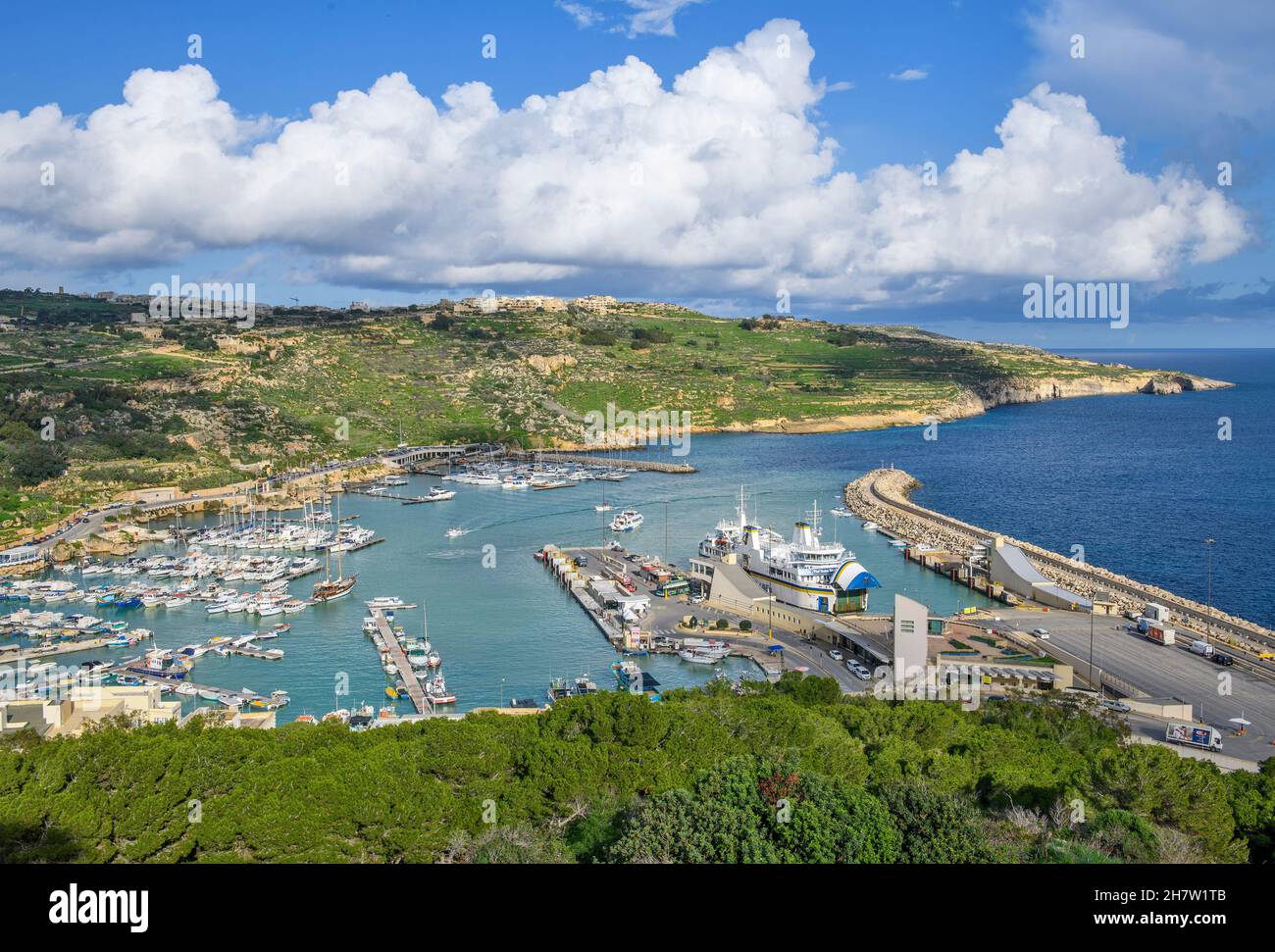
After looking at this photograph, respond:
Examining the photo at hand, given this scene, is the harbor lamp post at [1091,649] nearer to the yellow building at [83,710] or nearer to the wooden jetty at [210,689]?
the wooden jetty at [210,689]

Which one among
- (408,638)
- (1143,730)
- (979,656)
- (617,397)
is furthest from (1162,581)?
(617,397)

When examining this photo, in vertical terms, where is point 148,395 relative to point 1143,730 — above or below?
above

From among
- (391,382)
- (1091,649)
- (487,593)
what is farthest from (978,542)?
(391,382)

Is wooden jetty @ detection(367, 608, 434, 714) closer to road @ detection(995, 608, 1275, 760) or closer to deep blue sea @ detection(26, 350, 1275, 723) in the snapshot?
deep blue sea @ detection(26, 350, 1275, 723)

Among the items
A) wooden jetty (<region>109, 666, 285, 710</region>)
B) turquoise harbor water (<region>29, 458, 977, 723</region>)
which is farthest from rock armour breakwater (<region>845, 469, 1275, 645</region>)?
wooden jetty (<region>109, 666, 285, 710</region>)
